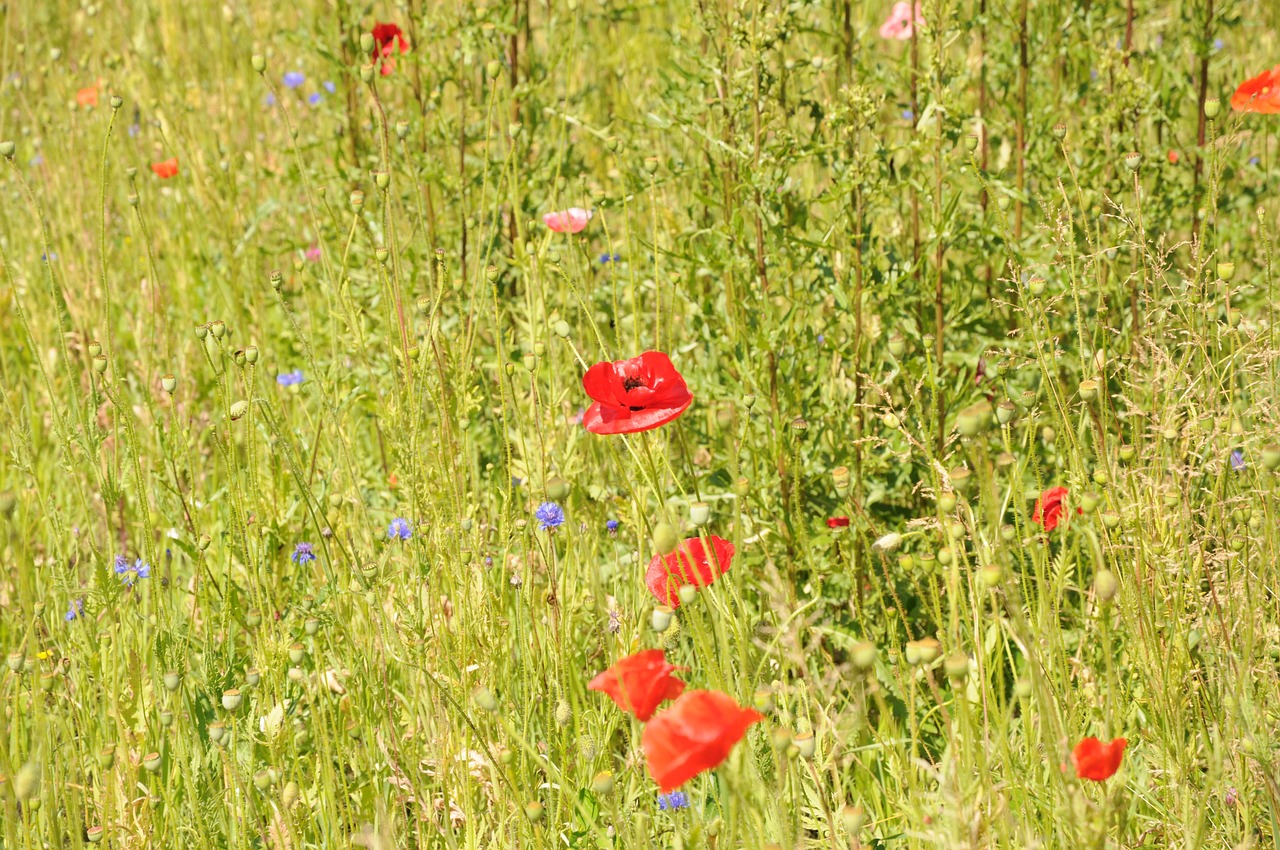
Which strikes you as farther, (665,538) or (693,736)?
(665,538)

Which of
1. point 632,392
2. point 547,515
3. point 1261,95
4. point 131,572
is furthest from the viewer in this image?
point 1261,95

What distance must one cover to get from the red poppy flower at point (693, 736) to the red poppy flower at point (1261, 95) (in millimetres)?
1776

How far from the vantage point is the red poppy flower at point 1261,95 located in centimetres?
223

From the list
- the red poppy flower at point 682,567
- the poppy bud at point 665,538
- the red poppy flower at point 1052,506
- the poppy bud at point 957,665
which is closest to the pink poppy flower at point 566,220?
the red poppy flower at point 682,567

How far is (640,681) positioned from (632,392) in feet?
1.62

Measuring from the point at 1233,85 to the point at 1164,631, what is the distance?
1823 millimetres

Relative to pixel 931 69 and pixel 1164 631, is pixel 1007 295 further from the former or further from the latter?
pixel 1164 631

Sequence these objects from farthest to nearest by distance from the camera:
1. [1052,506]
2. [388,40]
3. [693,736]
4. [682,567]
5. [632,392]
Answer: [388,40] < [1052,506] < [632,392] < [682,567] < [693,736]

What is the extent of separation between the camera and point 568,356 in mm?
2482

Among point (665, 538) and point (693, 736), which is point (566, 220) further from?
point (693, 736)

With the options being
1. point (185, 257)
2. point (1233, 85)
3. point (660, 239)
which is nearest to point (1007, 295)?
point (660, 239)

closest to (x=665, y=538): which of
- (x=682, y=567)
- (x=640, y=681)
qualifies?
(x=640, y=681)

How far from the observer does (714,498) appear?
81.2 inches

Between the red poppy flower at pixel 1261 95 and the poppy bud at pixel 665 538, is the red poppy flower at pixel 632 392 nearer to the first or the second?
the poppy bud at pixel 665 538
